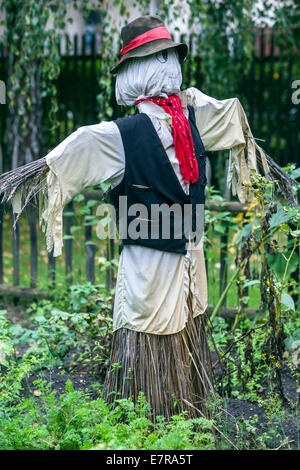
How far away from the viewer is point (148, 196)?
9.34 feet

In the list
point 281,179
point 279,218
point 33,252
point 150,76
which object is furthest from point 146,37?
point 33,252

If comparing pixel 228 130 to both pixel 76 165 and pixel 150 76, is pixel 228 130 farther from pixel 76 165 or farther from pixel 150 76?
pixel 76 165

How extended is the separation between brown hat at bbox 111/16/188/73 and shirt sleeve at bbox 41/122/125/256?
37 centimetres

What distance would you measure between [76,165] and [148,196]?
1.18 feet

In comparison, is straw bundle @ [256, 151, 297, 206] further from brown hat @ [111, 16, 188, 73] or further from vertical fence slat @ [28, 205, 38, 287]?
vertical fence slat @ [28, 205, 38, 287]

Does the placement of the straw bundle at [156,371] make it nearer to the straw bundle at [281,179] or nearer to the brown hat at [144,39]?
the straw bundle at [281,179]

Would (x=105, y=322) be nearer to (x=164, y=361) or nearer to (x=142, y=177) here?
(x=164, y=361)

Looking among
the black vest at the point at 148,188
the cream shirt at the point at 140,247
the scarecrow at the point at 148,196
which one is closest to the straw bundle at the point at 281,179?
the cream shirt at the point at 140,247

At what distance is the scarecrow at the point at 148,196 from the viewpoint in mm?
2768

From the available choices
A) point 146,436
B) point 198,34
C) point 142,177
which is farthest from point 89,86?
point 146,436

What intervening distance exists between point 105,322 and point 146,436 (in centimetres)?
98

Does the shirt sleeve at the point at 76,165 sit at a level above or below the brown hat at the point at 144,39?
below

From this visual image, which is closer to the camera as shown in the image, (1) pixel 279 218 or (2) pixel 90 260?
(1) pixel 279 218

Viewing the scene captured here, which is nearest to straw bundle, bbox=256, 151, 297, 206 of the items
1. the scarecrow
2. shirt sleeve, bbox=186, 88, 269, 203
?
shirt sleeve, bbox=186, 88, 269, 203
